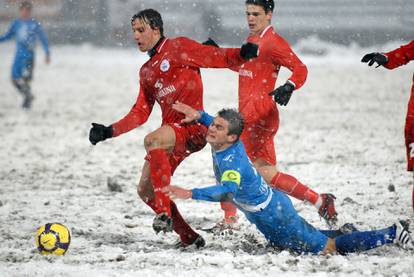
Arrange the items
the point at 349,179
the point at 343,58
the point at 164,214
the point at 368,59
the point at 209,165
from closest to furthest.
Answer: the point at 164,214 < the point at 368,59 < the point at 349,179 < the point at 209,165 < the point at 343,58

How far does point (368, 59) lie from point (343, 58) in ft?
61.9

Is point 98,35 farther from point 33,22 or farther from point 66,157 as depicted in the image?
point 66,157

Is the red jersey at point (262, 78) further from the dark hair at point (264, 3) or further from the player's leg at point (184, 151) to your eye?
the player's leg at point (184, 151)

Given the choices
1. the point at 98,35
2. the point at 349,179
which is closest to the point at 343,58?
the point at 98,35

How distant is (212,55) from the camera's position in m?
6.24

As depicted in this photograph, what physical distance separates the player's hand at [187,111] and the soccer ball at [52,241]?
1372mm

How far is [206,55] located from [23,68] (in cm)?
994

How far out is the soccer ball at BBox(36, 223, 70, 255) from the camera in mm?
6016

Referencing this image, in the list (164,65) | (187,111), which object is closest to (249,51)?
(187,111)

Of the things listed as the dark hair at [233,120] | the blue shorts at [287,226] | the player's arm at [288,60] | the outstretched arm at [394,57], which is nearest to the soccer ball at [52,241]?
the blue shorts at [287,226]

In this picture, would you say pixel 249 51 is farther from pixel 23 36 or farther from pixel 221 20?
pixel 221 20

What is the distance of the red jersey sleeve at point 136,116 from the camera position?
6.59m

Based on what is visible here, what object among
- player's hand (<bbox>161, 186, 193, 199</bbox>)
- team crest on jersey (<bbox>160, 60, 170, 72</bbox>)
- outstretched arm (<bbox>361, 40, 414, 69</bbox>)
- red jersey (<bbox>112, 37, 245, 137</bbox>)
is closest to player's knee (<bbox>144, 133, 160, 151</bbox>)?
red jersey (<bbox>112, 37, 245, 137</bbox>)

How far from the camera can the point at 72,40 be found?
94.6 feet
